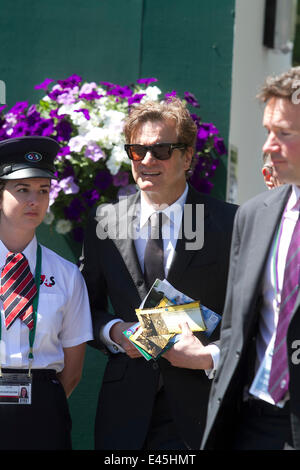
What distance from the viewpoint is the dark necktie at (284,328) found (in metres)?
2.92

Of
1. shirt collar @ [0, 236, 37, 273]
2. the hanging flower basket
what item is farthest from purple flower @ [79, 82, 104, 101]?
shirt collar @ [0, 236, 37, 273]

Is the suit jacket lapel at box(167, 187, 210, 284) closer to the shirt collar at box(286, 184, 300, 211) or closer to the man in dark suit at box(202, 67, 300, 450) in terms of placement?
the man in dark suit at box(202, 67, 300, 450)

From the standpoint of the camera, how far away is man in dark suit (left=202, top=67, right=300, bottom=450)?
2.93 m

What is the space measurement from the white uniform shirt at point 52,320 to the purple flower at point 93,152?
0.87 m

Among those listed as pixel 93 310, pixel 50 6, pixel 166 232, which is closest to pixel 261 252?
pixel 166 232

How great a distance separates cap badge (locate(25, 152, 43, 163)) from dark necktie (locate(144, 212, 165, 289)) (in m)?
0.61

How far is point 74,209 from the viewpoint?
4.70 meters

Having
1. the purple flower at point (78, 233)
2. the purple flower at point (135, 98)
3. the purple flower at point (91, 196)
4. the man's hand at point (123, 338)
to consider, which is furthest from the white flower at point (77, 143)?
the man's hand at point (123, 338)

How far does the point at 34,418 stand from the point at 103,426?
0.40 metres

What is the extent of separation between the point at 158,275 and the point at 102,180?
1058mm

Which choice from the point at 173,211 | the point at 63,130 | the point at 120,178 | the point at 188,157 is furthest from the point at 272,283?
the point at 63,130

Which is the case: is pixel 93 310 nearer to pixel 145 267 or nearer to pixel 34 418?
pixel 145 267
